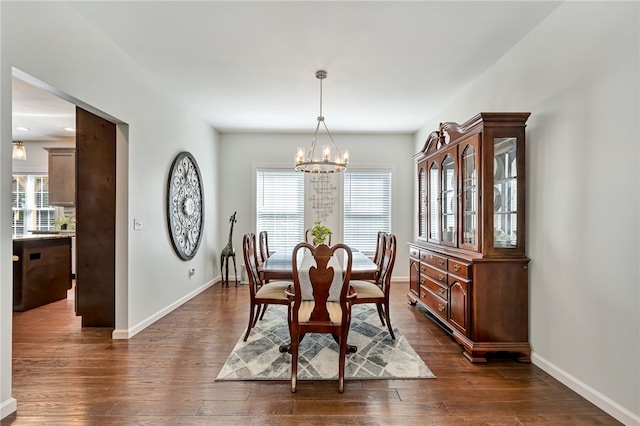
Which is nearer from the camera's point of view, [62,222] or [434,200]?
[434,200]

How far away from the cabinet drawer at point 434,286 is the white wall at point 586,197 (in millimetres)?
762

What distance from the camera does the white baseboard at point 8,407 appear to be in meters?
1.89

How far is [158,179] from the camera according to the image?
3805 millimetres

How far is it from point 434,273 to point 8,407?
3.58 m

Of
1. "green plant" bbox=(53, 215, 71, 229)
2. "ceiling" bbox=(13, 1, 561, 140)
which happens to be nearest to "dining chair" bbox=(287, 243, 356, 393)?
"ceiling" bbox=(13, 1, 561, 140)

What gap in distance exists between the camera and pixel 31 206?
20.7 feet

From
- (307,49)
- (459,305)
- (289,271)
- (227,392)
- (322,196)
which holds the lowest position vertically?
(227,392)

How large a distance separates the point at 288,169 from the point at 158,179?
8.64ft

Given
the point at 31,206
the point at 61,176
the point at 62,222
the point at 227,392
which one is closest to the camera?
the point at 227,392

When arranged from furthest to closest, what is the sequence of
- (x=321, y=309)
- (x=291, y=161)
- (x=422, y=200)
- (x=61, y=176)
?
(x=291, y=161), (x=61, y=176), (x=422, y=200), (x=321, y=309)

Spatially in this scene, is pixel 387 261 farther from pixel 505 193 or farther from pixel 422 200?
pixel 422 200

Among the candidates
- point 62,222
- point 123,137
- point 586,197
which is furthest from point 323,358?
point 62,222

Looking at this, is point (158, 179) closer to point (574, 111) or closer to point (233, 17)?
point (233, 17)

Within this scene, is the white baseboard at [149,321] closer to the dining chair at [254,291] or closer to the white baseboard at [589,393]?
the dining chair at [254,291]
